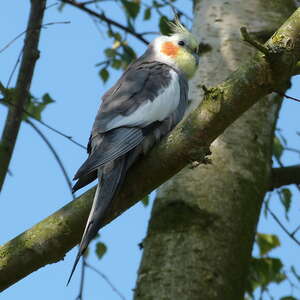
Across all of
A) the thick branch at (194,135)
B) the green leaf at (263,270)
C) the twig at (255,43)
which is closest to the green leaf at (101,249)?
the green leaf at (263,270)

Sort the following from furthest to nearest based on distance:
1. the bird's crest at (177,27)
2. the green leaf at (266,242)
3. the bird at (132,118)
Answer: the green leaf at (266,242)
the bird's crest at (177,27)
the bird at (132,118)

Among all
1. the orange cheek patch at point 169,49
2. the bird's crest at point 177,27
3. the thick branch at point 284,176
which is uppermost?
the bird's crest at point 177,27

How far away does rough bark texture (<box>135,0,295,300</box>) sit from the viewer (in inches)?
99.7

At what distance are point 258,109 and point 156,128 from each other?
53 centimetres

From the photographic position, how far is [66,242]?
2.09m

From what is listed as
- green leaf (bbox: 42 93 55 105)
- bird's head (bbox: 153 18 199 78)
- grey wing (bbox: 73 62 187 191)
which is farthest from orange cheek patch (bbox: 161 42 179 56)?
green leaf (bbox: 42 93 55 105)

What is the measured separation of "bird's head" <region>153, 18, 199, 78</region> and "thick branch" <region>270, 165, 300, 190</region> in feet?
2.48

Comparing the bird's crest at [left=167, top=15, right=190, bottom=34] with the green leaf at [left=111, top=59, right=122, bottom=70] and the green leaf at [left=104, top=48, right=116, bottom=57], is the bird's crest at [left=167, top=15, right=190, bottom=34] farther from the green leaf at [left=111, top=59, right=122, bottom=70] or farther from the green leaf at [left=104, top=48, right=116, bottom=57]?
the green leaf at [left=111, top=59, right=122, bottom=70]

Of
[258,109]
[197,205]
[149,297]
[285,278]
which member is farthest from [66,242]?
[285,278]

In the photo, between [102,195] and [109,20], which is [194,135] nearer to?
[102,195]

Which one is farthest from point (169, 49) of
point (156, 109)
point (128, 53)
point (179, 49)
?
point (156, 109)

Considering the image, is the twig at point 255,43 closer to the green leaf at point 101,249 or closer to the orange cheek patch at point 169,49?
the orange cheek patch at point 169,49

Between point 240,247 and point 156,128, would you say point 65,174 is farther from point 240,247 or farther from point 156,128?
point 240,247

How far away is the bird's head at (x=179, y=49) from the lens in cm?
364
